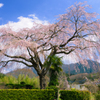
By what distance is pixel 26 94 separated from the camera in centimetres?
846

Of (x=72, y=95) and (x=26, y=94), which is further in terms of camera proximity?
(x=72, y=95)

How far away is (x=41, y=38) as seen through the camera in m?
13.2

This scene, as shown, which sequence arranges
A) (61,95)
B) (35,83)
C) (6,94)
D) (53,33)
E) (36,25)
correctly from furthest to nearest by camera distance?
(35,83) < (36,25) < (53,33) < (61,95) < (6,94)

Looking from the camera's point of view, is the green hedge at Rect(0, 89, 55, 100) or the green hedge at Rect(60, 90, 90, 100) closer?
the green hedge at Rect(0, 89, 55, 100)

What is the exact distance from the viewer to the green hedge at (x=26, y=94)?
8.24 m

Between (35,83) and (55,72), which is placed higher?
(55,72)

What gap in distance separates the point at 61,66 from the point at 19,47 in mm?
5640

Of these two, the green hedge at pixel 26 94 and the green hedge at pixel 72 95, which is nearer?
the green hedge at pixel 26 94

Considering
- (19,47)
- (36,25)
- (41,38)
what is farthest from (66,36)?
(19,47)

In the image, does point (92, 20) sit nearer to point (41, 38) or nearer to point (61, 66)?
point (41, 38)

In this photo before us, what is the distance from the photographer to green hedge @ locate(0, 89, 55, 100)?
27.0 feet

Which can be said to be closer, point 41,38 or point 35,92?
point 35,92

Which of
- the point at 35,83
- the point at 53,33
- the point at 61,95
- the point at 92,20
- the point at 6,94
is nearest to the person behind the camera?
the point at 6,94

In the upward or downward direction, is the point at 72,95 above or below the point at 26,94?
below
